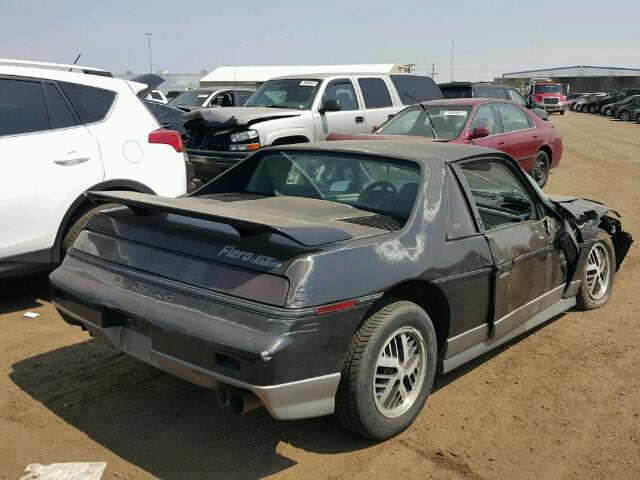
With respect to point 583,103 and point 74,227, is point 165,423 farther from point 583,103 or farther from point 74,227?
point 583,103

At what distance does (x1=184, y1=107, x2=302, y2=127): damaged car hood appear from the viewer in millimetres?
9180

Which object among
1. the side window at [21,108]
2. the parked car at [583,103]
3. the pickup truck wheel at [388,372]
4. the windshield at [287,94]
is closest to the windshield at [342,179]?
the pickup truck wheel at [388,372]

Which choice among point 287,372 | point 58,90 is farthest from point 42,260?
point 287,372

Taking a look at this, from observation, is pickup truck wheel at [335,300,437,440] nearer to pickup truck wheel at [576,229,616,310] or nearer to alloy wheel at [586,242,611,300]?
pickup truck wheel at [576,229,616,310]

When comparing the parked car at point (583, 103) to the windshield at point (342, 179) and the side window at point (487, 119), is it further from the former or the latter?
the windshield at point (342, 179)

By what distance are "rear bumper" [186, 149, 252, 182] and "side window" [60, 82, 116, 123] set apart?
3.24 meters

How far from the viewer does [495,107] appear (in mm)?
10008

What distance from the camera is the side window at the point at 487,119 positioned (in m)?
9.46

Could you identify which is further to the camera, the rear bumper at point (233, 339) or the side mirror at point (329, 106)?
the side mirror at point (329, 106)

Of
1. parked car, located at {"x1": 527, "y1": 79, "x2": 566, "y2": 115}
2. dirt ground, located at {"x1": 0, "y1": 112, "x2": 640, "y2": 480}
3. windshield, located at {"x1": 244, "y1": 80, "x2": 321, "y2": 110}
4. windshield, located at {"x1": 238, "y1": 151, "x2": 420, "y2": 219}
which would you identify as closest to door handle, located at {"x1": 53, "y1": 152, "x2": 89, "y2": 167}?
dirt ground, located at {"x1": 0, "y1": 112, "x2": 640, "y2": 480}

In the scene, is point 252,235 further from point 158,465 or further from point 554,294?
point 554,294

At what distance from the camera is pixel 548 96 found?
4197cm

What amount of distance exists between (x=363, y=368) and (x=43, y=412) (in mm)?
1837

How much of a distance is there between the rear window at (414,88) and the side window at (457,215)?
8193mm
